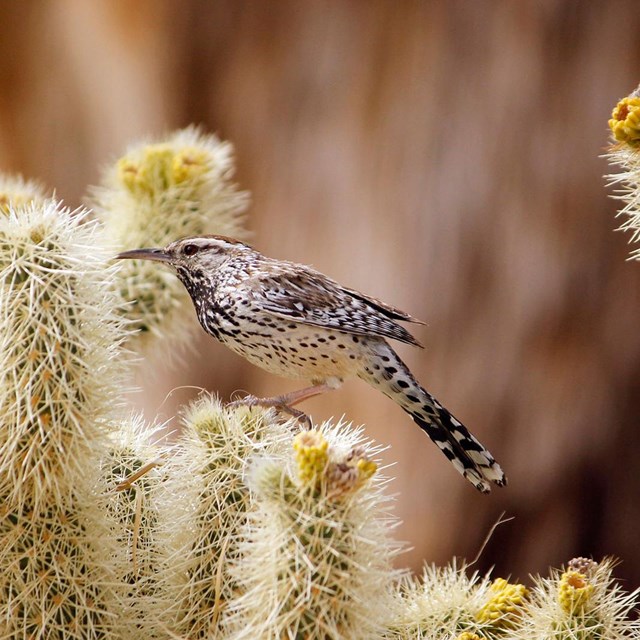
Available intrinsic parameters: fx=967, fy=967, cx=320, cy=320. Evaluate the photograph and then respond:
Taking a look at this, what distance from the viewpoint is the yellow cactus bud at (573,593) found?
1.54 m

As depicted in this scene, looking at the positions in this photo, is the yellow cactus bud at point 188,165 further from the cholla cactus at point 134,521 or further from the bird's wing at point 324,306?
the cholla cactus at point 134,521

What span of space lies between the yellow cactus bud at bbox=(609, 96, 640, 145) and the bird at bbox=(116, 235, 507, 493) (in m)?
0.86

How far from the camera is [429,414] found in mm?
2506

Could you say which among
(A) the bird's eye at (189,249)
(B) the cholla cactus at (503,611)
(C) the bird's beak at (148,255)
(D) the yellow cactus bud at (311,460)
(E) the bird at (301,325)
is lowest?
(B) the cholla cactus at (503,611)

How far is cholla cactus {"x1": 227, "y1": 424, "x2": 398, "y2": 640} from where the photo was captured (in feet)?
4.25

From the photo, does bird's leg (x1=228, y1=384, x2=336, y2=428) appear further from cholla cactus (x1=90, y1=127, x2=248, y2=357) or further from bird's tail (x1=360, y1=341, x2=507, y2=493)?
cholla cactus (x1=90, y1=127, x2=248, y2=357)

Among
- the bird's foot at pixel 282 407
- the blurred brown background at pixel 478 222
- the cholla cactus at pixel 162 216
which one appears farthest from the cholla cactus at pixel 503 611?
the blurred brown background at pixel 478 222

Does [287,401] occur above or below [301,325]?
below

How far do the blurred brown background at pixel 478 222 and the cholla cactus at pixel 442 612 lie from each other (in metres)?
2.33

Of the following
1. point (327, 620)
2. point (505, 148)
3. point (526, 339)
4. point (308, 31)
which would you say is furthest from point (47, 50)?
point (327, 620)

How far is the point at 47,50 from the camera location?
5.07 m

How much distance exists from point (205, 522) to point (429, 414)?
103 cm

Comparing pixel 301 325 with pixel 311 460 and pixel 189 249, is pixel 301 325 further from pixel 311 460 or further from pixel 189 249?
pixel 311 460

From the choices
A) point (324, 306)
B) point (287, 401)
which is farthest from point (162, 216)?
point (287, 401)
